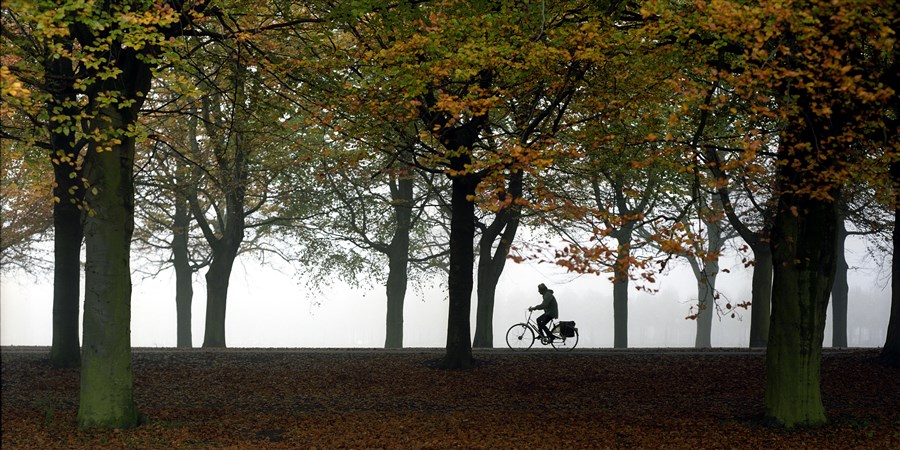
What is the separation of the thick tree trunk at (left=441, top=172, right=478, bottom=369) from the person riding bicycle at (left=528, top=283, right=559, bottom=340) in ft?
11.5

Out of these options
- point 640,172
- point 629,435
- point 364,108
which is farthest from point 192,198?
point 629,435

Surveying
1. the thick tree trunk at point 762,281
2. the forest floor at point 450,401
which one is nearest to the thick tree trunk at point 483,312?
the forest floor at point 450,401

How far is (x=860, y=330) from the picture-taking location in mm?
70375

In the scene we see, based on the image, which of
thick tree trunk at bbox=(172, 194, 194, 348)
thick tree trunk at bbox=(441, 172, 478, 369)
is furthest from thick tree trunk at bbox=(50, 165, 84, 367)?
thick tree trunk at bbox=(172, 194, 194, 348)

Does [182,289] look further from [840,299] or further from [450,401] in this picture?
Answer: [840,299]

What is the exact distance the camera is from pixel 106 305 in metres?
11.6

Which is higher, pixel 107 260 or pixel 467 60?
pixel 467 60

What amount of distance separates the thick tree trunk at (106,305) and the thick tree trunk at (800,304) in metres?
9.60

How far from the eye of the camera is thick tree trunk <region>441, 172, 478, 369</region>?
59.3 ft

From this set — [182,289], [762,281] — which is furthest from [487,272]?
[182,289]

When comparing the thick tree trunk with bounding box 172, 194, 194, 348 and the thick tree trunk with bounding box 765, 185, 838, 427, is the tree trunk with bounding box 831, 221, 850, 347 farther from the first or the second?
the thick tree trunk with bounding box 172, 194, 194, 348

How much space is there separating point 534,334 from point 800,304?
11.2 metres

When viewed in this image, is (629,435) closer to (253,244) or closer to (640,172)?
(640,172)

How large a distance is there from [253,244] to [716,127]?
2025cm
